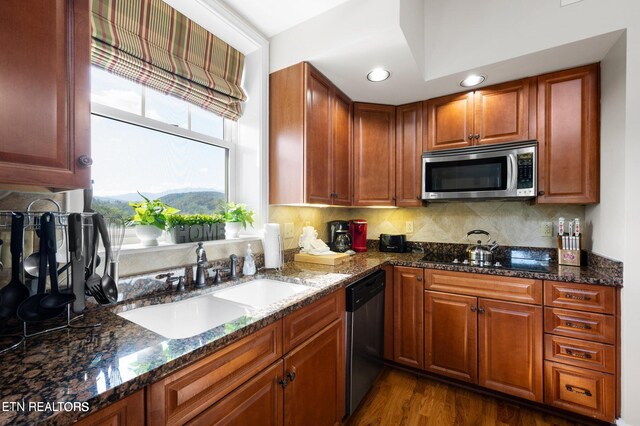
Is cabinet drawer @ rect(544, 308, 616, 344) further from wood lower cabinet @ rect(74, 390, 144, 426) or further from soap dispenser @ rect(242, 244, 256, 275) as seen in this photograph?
wood lower cabinet @ rect(74, 390, 144, 426)

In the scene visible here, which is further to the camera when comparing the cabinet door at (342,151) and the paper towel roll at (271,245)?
the cabinet door at (342,151)

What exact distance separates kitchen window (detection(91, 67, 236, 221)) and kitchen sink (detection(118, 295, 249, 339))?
1.87 feet

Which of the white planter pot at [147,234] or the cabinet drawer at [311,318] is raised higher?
the white planter pot at [147,234]

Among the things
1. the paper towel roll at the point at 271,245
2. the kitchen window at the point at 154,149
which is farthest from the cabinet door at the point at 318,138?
the kitchen window at the point at 154,149

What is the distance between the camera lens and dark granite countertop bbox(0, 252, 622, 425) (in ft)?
1.85

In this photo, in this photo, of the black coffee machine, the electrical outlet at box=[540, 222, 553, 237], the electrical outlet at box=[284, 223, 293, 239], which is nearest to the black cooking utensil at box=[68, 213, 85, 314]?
the electrical outlet at box=[284, 223, 293, 239]

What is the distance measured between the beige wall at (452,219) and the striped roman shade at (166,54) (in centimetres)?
87

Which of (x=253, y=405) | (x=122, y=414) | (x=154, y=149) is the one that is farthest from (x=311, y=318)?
(x=154, y=149)

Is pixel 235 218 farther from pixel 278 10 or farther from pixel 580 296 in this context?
pixel 580 296

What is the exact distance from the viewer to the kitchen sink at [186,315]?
1.20 metres

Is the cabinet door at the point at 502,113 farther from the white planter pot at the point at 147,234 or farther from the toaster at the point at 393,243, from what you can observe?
the white planter pot at the point at 147,234

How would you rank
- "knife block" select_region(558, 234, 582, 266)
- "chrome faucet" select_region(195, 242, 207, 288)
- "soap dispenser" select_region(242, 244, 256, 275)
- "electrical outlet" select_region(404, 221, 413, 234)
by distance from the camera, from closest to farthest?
1. "chrome faucet" select_region(195, 242, 207, 288)
2. "soap dispenser" select_region(242, 244, 256, 275)
3. "knife block" select_region(558, 234, 582, 266)
4. "electrical outlet" select_region(404, 221, 413, 234)

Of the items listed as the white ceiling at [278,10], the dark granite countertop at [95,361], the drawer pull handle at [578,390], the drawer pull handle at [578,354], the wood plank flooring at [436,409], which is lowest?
the wood plank flooring at [436,409]

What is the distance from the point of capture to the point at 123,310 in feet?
3.74
